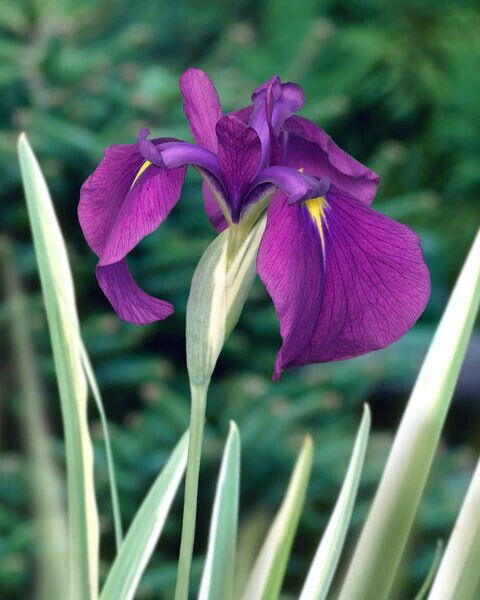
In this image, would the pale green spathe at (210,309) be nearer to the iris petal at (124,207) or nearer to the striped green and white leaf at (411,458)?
the iris petal at (124,207)

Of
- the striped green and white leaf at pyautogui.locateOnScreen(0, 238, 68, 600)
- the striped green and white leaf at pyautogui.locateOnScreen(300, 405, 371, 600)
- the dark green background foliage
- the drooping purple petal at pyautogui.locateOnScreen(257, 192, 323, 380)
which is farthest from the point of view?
the dark green background foliage

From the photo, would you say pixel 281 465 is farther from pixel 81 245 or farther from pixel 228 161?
pixel 228 161

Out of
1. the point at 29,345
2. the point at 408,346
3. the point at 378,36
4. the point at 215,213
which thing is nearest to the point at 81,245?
the point at 29,345

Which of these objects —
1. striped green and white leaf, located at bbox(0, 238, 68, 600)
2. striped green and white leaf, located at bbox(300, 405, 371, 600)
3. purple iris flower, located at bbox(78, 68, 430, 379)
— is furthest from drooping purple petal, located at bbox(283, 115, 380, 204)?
striped green and white leaf, located at bbox(0, 238, 68, 600)

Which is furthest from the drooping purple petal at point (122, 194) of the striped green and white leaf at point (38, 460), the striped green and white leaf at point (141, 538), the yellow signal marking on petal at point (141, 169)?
the striped green and white leaf at point (38, 460)

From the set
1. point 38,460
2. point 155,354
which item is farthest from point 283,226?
point 155,354

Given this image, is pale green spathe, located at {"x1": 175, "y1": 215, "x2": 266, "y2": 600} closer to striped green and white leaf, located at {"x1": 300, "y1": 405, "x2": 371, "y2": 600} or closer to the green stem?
the green stem
